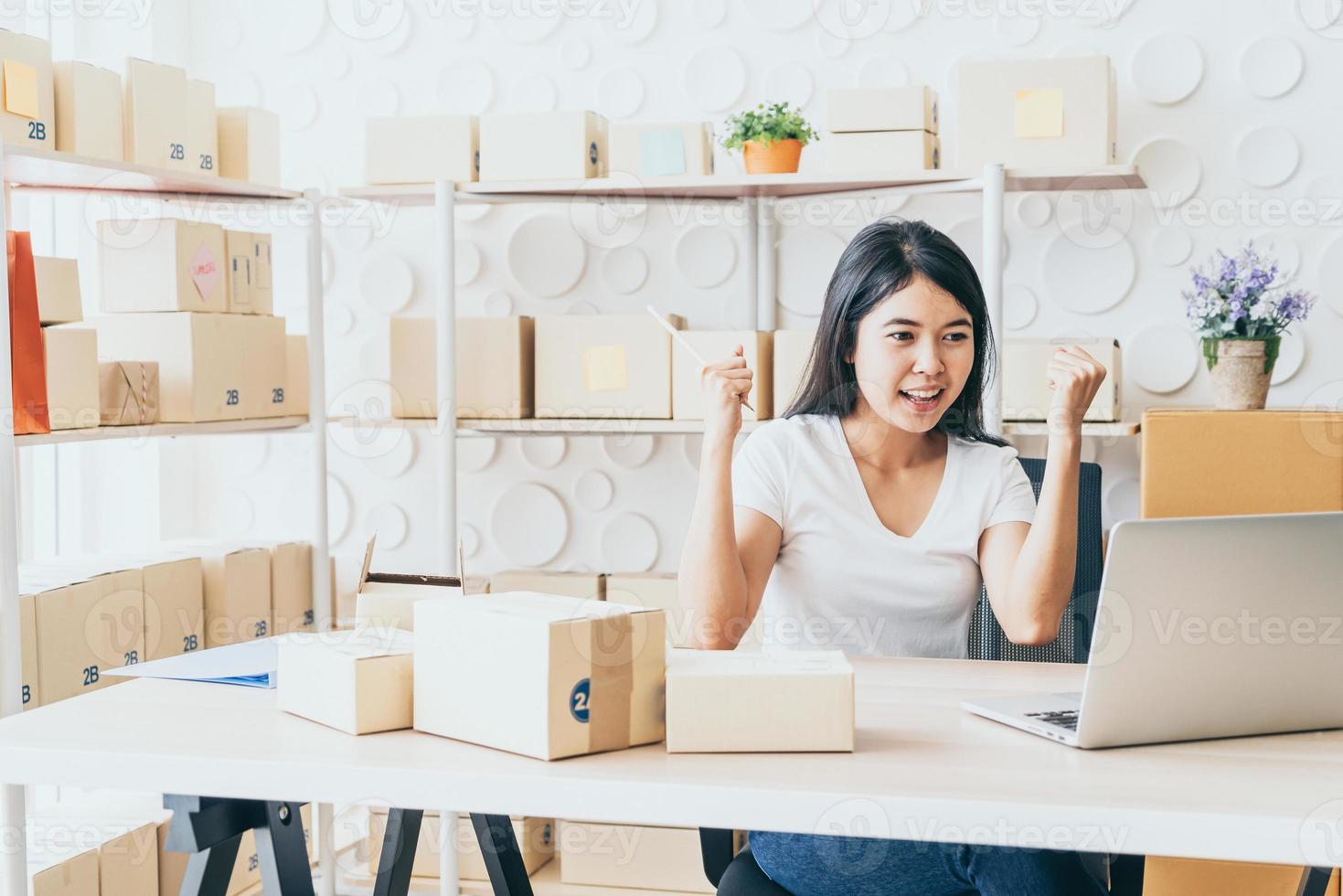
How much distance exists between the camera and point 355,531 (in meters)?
3.21

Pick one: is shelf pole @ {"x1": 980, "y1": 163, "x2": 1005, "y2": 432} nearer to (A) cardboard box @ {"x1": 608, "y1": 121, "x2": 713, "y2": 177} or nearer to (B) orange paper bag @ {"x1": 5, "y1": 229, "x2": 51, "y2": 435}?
(A) cardboard box @ {"x1": 608, "y1": 121, "x2": 713, "y2": 177}

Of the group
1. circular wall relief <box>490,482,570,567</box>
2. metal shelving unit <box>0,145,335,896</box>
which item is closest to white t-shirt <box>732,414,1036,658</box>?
metal shelving unit <box>0,145,335,896</box>

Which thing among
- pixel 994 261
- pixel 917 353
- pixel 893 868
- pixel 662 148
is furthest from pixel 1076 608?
pixel 662 148

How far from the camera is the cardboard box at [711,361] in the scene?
262 cm

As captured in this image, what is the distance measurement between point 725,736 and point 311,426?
193 cm

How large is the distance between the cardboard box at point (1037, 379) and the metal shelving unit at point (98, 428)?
144cm

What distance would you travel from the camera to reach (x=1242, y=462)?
2.14 m

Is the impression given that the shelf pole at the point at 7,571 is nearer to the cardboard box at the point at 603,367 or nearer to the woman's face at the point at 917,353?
the cardboard box at the point at 603,367

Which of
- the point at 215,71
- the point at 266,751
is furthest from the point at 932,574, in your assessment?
the point at 215,71

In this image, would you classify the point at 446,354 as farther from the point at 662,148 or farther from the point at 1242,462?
the point at 1242,462

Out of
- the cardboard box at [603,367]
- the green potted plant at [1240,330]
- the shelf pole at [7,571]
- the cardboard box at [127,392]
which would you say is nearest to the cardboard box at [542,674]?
the shelf pole at [7,571]

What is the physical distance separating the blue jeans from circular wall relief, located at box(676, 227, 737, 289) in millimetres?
1889

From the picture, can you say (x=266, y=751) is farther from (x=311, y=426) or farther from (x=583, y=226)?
(x=583, y=226)

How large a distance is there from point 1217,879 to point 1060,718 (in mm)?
1173
